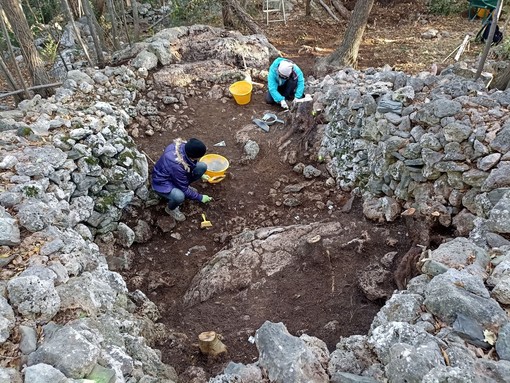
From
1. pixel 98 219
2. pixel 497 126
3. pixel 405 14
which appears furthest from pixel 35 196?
pixel 405 14

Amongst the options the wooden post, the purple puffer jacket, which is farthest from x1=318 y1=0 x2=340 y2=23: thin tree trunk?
the wooden post

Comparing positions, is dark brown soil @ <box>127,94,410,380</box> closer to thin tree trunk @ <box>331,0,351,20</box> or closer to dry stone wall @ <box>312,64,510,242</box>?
dry stone wall @ <box>312,64,510,242</box>

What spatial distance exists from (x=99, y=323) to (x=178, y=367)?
824 millimetres

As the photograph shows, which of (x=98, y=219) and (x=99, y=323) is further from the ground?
(x=99, y=323)

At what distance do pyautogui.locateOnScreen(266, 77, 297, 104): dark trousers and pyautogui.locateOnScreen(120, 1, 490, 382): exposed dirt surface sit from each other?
0.19m

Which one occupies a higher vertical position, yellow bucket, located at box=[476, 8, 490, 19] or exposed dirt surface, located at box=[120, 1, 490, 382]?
yellow bucket, located at box=[476, 8, 490, 19]

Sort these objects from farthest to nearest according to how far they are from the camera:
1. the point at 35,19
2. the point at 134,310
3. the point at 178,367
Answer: the point at 35,19 < the point at 134,310 < the point at 178,367

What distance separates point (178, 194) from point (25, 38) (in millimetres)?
4171

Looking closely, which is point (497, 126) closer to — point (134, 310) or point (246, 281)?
point (246, 281)

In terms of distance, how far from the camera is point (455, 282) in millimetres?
2586

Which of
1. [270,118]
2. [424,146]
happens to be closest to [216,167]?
[270,118]

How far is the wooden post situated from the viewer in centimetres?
323

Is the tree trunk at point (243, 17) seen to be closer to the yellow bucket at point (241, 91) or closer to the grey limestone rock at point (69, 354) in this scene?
the yellow bucket at point (241, 91)

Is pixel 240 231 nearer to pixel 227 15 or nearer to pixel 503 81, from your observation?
pixel 503 81
